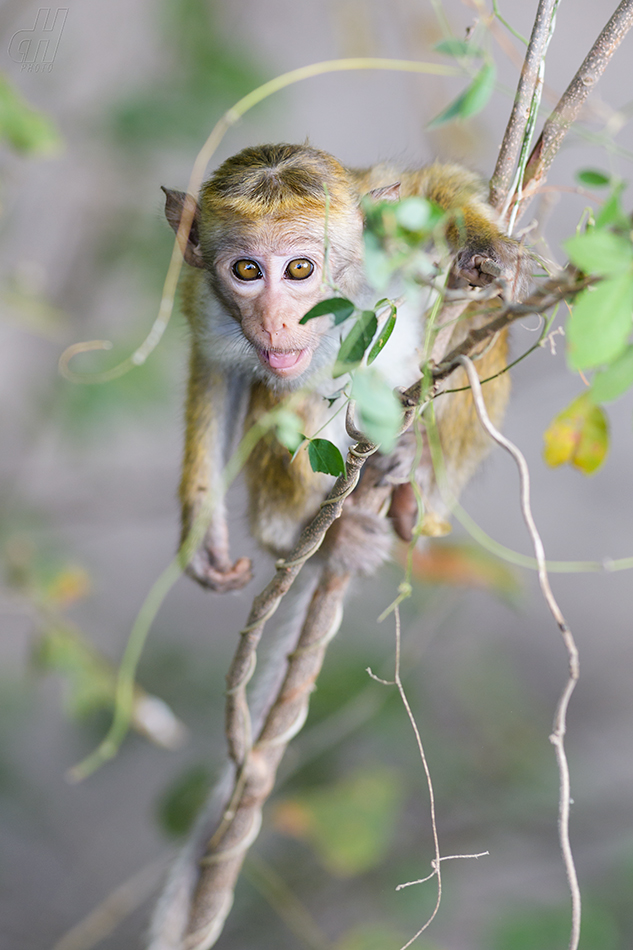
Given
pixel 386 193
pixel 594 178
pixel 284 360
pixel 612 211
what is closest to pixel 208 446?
pixel 284 360

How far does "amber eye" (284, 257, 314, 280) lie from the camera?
1358 mm

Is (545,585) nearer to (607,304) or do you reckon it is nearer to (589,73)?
(607,304)

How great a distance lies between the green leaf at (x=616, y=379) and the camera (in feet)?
2.54

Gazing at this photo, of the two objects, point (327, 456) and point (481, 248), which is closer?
point (327, 456)

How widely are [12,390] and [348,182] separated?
9.72 feet

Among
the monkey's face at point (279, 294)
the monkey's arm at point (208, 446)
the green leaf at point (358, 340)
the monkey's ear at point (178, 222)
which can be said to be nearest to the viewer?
the green leaf at point (358, 340)

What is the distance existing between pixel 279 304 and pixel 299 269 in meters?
0.07

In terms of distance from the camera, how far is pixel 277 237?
Answer: 1.36 meters

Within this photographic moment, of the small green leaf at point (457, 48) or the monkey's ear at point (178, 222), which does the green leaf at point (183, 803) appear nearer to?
the monkey's ear at point (178, 222)
